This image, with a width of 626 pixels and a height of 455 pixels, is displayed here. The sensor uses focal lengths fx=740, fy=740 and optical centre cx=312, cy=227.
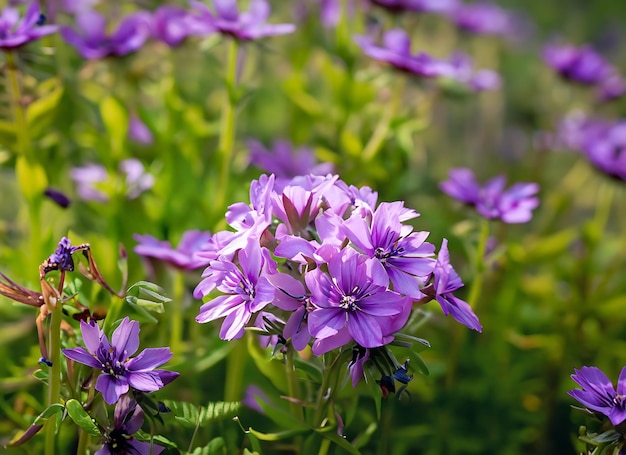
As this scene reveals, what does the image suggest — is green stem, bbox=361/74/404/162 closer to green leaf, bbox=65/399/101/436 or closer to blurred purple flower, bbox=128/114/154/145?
blurred purple flower, bbox=128/114/154/145

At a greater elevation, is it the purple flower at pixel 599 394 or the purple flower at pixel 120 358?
the purple flower at pixel 599 394

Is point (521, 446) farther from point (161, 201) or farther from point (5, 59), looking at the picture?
point (5, 59)

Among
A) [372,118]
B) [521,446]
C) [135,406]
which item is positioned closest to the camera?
[135,406]

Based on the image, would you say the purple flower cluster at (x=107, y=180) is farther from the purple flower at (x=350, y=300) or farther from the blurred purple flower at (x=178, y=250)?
the purple flower at (x=350, y=300)

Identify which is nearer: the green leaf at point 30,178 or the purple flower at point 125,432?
the purple flower at point 125,432

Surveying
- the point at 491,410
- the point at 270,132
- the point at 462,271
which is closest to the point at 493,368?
the point at 491,410

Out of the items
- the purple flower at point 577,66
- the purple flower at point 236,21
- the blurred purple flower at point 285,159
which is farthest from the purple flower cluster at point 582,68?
the purple flower at point 236,21

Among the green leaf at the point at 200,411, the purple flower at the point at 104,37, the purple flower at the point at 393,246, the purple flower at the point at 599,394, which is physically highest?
the purple flower at the point at 393,246
